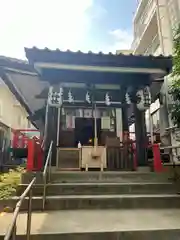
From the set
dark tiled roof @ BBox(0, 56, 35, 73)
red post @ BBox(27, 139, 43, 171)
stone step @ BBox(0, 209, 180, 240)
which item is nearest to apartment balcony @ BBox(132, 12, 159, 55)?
dark tiled roof @ BBox(0, 56, 35, 73)

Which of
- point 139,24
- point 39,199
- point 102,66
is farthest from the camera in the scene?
point 139,24

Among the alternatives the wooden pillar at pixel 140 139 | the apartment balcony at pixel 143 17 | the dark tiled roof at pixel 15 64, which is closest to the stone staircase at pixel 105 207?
the wooden pillar at pixel 140 139

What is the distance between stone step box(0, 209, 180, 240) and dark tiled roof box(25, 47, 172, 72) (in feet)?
13.2

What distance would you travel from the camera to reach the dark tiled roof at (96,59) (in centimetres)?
606

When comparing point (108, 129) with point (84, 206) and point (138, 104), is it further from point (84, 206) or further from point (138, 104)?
point (84, 206)

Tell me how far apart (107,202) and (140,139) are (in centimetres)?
281

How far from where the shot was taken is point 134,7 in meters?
19.3

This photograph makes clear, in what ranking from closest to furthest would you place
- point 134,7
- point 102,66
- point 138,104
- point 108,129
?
1. point 102,66
2. point 138,104
3. point 108,129
4. point 134,7

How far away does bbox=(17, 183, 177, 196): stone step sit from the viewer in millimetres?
4832

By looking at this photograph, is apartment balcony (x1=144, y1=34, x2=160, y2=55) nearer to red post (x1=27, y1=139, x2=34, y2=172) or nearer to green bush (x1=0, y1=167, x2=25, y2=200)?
red post (x1=27, y1=139, x2=34, y2=172)

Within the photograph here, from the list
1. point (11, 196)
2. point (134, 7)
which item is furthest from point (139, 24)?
point (11, 196)

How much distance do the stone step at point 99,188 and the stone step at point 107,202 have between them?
0.35 meters

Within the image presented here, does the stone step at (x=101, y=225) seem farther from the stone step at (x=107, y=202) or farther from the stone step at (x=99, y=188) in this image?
the stone step at (x=99, y=188)

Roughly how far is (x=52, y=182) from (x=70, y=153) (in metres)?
1.79
